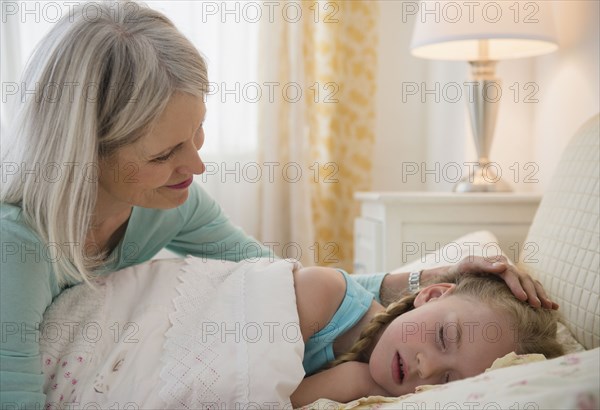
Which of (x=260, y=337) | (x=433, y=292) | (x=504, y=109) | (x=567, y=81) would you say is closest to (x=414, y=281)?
(x=433, y=292)

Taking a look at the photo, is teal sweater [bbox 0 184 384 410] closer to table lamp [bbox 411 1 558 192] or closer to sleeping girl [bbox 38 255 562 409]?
sleeping girl [bbox 38 255 562 409]

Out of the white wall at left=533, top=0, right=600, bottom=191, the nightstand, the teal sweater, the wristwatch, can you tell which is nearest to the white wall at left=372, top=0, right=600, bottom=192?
the white wall at left=533, top=0, right=600, bottom=191

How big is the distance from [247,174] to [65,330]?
2079mm

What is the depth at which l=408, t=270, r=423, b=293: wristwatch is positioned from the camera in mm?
1416

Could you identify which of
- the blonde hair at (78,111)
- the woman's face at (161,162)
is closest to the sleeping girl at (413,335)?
the woman's face at (161,162)

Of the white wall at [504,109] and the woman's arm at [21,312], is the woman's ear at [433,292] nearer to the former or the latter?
the woman's arm at [21,312]

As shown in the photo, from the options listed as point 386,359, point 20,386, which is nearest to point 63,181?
point 20,386

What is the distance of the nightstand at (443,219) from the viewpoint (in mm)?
2195

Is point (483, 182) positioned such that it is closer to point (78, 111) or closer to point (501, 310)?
point (501, 310)

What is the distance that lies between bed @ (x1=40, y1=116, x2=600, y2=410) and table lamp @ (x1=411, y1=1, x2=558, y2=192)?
983 millimetres

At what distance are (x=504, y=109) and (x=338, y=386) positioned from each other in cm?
186

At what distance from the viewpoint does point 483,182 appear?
2.40 meters

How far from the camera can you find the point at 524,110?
268 centimetres

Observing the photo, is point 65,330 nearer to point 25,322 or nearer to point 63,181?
point 25,322
